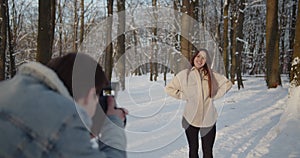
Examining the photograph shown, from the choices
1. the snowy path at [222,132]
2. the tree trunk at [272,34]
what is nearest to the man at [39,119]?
the snowy path at [222,132]

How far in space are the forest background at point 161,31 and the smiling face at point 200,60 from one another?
70.7 inches

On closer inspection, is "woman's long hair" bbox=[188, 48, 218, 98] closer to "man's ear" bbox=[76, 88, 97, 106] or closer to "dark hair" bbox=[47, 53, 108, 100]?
"dark hair" bbox=[47, 53, 108, 100]

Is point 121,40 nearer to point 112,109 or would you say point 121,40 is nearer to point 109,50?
point 109,50

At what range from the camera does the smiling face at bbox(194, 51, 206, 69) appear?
4426mm

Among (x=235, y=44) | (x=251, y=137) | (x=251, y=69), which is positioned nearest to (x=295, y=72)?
(x=251, y=137)

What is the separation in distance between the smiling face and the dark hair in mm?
2952

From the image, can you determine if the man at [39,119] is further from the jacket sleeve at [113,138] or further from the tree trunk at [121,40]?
the tree trunk at [121,40]

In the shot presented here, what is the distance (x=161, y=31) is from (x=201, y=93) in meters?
25.7

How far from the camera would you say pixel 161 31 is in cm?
2978

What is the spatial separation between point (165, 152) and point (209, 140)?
5.58 ft

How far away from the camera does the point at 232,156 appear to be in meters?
5.71

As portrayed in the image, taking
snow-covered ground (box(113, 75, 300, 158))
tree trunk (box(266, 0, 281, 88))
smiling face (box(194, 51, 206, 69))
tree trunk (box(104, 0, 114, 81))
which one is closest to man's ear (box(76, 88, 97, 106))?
smiling face (box(194, 51, 206, 69))

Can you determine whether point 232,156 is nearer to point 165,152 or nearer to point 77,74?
point 165,152

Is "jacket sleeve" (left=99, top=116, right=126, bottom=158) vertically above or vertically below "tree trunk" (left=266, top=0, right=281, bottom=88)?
below
